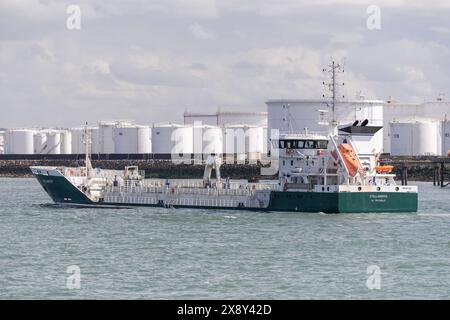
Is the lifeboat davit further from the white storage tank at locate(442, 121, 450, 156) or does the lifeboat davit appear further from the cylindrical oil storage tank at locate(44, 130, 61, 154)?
the cylindrical oil storage tank at locate(44, 130, 61, 154)

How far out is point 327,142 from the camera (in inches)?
2697

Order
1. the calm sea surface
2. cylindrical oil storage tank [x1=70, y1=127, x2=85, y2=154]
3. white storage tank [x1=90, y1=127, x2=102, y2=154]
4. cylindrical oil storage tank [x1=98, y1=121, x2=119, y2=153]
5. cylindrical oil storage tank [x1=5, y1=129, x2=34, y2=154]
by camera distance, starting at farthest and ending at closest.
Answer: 1. cylindrical oil storage tank [x1=5, y1=129, x2=34, y2=154]
2. cylindrical oil storage tank [x1=70, y1=127, x2=85, y2=154]
3. white storage tank [x1=90, y1=127, x2=102, y2=154]
4. cylindrical oil storage tank [x1=98, y1=121, x2=119, y2=153]
5. the calm sea surface

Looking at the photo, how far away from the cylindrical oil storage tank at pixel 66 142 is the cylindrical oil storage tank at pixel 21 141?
5779 mm

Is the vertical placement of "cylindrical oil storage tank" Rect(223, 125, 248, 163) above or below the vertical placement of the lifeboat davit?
above

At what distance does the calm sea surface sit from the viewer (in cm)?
3788

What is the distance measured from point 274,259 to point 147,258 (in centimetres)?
556

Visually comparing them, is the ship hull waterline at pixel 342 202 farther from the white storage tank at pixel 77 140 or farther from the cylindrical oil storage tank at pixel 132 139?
the white storage tank at pixel 77 140

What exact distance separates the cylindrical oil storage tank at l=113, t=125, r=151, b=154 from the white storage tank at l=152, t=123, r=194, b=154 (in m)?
1.76

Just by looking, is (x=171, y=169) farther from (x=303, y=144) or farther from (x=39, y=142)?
(x=303, y=144)

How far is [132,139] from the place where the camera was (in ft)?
580

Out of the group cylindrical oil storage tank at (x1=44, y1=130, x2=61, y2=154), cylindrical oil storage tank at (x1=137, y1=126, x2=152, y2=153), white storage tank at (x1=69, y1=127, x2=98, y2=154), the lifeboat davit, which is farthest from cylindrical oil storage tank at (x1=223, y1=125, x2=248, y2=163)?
the lifeboat davit

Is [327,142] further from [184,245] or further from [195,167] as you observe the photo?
[195,167]

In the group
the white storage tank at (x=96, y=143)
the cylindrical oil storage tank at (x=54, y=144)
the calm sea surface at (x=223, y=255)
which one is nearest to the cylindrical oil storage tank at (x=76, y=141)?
the cylindrical oil storage tank at (x=54, y=144)
